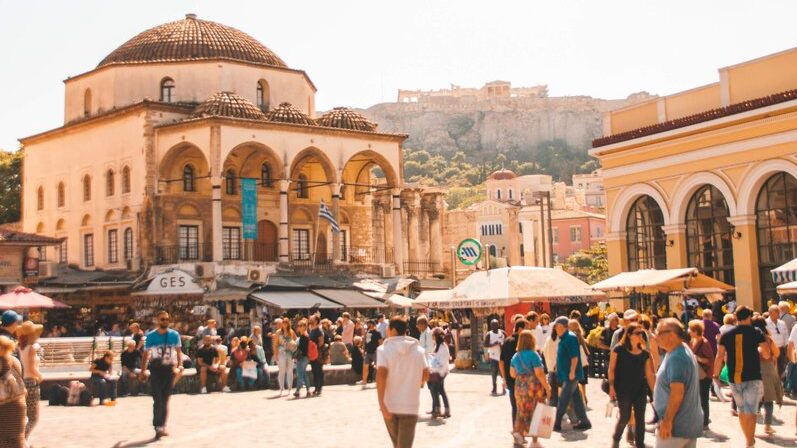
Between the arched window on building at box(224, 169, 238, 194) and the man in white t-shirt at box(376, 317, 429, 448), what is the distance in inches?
1260

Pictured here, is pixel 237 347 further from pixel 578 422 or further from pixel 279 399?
pixel 578 422

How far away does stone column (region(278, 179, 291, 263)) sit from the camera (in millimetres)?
39200

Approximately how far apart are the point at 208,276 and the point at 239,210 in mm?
5062

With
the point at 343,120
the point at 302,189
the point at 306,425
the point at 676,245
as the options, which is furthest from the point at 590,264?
the point at 306,425

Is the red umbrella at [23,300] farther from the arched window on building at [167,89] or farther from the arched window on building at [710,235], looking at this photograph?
the arched window on building at [710,235]

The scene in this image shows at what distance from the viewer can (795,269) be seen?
65.6 feet

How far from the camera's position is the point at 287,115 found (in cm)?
4000

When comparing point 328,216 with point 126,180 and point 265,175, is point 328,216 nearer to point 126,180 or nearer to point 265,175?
point 265,175

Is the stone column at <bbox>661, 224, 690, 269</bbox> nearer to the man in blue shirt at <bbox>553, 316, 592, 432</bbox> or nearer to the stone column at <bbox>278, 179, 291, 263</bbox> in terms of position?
the man in blue shirt at <bbox>553, 316, 592, 432</bbox>

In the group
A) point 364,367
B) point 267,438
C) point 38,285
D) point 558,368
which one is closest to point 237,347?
point 364,367

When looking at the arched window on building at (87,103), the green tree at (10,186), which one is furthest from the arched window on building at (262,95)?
the green tree at (10,186)

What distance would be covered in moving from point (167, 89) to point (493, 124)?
148 metres

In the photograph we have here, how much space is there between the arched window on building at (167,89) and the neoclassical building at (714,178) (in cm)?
1814

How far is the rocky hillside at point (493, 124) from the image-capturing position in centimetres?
18700
